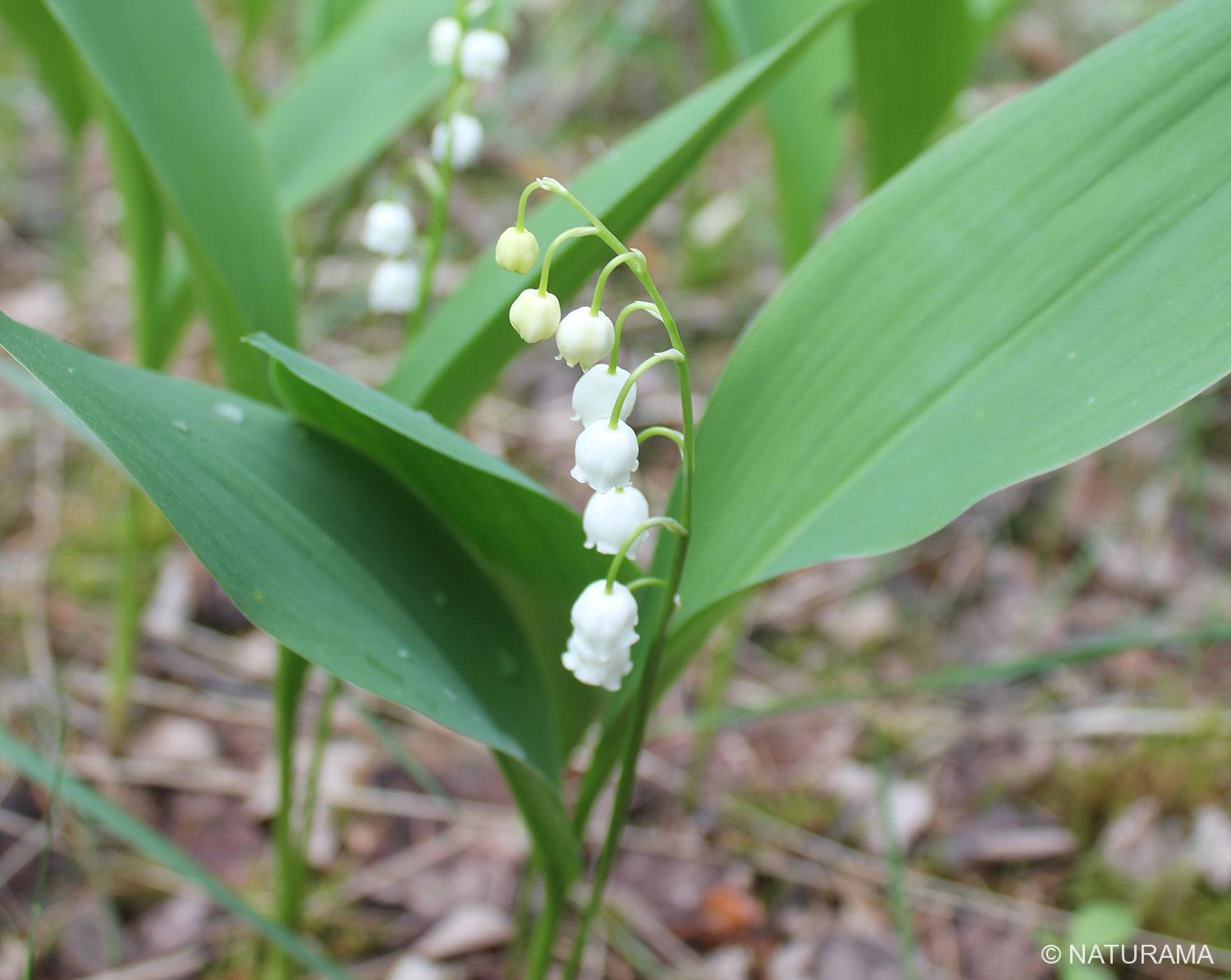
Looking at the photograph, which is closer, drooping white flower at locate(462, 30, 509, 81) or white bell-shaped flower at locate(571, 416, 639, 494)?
white bell-shaped flower at locate(571, 416, 639, 494)

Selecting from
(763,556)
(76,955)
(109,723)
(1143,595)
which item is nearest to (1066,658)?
(763,556)

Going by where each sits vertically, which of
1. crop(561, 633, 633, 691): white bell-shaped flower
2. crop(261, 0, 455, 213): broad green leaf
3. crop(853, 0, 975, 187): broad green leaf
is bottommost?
crop(561, 633, 633, 691): white bell-shaped flower

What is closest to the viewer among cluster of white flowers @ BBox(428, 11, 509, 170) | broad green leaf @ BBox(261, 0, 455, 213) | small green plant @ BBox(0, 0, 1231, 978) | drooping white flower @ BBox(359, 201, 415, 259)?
small green plant @ BBox(0, 0, 1231, 978)

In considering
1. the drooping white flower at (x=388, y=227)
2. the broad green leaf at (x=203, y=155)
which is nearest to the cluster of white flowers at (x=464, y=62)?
the drooping white flower at (x=388, y=227)

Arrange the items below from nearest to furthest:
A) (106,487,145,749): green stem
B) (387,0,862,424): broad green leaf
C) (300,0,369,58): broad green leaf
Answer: (387,0,862,424): broad green leaf < (106,487,145,749): green stem < (300,0,369,58): broad green leaf

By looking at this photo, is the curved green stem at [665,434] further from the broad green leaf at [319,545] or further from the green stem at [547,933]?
the green stem at [547,933]

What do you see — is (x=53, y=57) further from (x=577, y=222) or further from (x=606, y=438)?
(x=606, y=438)

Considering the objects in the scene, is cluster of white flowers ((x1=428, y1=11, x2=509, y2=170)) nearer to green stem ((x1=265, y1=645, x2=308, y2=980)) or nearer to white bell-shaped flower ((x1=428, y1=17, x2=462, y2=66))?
white bell-shaped flower ((x1=428, y1=17, x2=462, y2=66))

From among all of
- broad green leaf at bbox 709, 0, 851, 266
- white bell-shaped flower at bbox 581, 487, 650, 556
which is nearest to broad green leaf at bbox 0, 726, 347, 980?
white bell-shaped flower at bbox 581, 487, 650, 556
